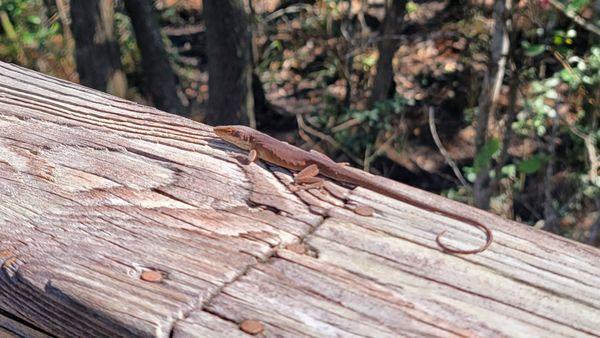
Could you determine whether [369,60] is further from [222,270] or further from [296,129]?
[222,270]

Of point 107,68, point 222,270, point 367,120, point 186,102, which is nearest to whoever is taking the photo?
point 222,270

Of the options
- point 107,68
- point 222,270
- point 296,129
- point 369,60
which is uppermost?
point 222,270

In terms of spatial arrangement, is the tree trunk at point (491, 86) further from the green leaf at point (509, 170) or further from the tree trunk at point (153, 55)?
the tree trunk at point (153, 55)

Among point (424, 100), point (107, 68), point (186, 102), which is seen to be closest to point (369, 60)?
point (424, 100)

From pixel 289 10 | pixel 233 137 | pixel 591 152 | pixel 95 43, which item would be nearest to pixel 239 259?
pixel 233 137

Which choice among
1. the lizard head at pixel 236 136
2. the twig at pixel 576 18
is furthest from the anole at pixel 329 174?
the twig at pixel 576 18

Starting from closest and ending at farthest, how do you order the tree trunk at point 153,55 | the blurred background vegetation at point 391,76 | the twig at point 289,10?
the blurred background vegetation at point 391,76 → the tree trunk at point 153,55 → the twig at point 289,10

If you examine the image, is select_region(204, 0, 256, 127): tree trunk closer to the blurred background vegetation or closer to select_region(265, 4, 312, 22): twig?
the blurred background vegetation
